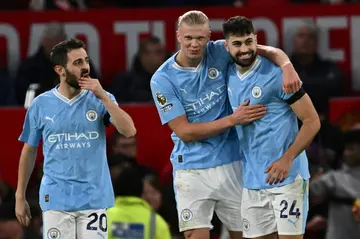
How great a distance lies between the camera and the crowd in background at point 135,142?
10.7m

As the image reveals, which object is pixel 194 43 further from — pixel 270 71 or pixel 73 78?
pixel 73 78

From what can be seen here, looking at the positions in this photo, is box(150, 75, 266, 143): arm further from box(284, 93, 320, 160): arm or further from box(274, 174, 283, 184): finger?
box(274, 174, 283, 184): finger

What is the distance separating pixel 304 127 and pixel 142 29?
5.21 meters

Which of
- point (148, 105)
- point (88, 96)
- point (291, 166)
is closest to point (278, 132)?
point (291, 166)

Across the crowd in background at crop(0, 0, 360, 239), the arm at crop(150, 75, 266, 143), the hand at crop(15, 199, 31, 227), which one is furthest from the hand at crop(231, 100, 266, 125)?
the hand at crop(15, 199, 31, 227)

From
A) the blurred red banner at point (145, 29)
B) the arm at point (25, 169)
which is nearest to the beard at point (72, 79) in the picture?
the arm at point (25, 169)

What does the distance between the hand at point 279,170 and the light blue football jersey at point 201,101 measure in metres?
0.59

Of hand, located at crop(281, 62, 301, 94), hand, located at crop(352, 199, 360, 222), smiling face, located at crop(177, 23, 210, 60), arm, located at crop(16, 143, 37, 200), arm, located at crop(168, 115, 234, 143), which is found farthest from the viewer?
hand, located at crop(352, 199, 360, 222)

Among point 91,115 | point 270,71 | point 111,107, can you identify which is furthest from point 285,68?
point 91,115

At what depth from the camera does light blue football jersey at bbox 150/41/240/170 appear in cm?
914

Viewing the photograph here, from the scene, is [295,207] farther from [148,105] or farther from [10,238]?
[148,105]

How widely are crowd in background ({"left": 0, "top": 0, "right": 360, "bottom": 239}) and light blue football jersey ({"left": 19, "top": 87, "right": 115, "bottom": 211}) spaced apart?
0.56 metres

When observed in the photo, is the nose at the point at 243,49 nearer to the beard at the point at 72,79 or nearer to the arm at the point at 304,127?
the arm at the point at 304,127

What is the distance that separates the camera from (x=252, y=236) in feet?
29.1
